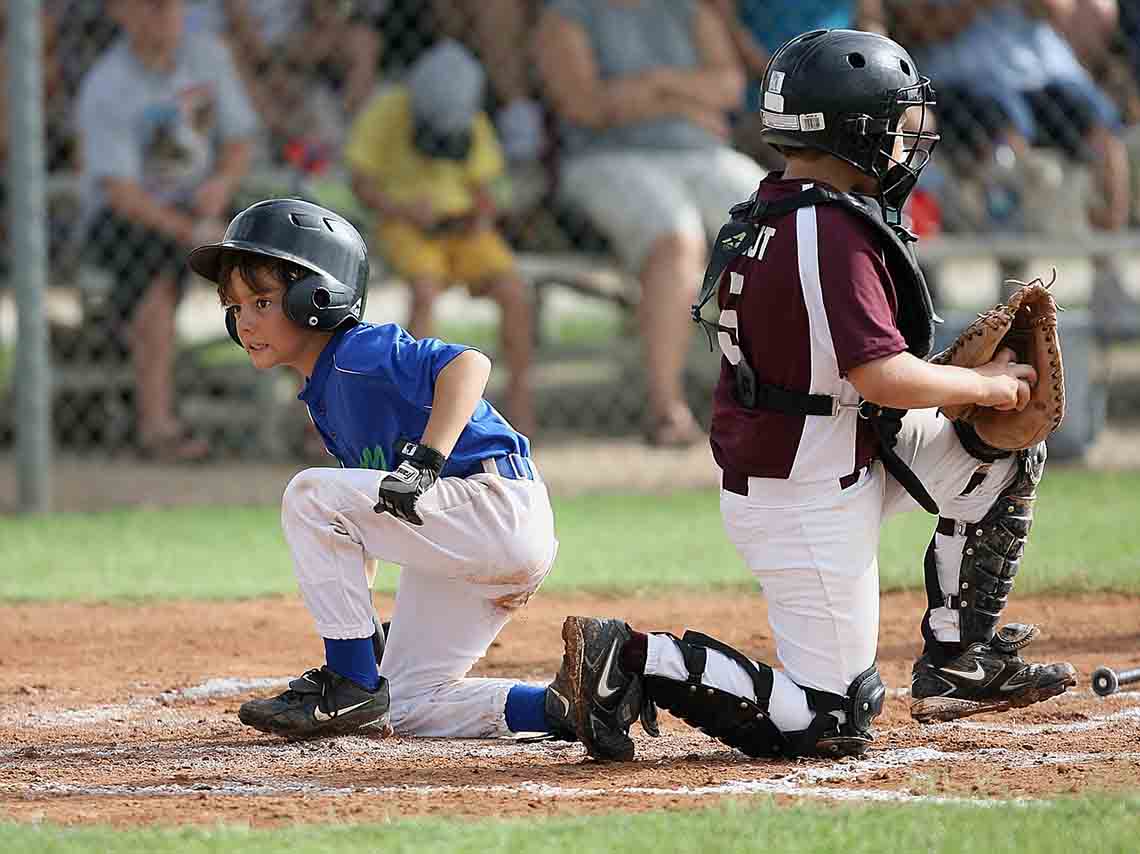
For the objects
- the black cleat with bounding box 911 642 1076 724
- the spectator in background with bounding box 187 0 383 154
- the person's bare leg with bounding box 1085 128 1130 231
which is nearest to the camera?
the black cleat with bounding box 911 642 1076 724

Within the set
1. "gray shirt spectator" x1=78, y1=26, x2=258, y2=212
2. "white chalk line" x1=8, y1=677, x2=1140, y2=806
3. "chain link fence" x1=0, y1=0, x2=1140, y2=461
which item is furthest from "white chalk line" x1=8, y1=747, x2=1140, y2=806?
"gray shirt spectator" x1=78, y1=26, x2=258, y2=212

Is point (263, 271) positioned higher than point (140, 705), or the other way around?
point (263, 271)

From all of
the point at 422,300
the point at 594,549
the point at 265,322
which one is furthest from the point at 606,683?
the point at 422,300

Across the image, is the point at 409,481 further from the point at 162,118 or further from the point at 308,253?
the point at 162,118

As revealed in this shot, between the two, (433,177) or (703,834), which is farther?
(433,177)

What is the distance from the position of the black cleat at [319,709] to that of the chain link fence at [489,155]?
153 inches

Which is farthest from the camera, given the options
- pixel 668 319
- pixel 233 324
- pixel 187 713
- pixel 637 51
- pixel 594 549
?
pixel 637 51

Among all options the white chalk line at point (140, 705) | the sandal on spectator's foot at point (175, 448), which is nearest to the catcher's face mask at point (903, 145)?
the white chalk line at point (140, 705)

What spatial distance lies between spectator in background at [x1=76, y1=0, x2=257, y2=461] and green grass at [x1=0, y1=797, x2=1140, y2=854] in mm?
5087

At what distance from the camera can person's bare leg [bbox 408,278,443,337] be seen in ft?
25.9

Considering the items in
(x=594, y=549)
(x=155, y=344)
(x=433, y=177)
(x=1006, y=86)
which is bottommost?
(x=594, y=549)

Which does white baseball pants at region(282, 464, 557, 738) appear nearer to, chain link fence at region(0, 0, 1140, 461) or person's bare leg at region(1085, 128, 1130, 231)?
chain link fence at region(0, 0, 1140, 461)

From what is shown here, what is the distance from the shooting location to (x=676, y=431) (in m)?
7.89

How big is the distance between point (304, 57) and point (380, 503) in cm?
593
